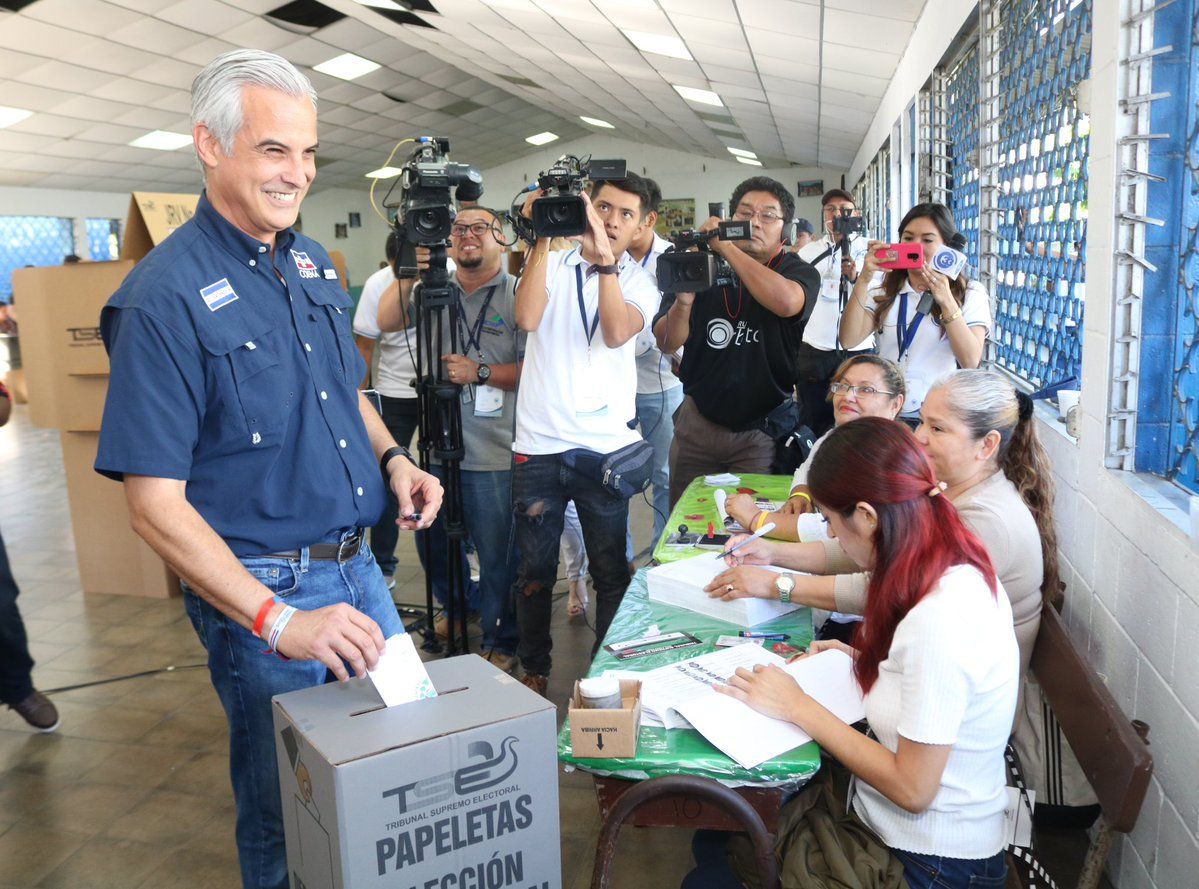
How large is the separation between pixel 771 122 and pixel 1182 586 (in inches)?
367

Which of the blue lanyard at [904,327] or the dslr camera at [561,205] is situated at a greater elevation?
the dslr camera at [561,205]

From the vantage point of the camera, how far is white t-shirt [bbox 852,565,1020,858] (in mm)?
1326

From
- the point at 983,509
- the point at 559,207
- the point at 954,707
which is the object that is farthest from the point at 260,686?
the point at 559,207

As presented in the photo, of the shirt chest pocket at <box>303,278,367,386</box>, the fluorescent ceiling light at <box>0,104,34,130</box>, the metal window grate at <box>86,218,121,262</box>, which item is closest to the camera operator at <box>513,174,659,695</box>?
the shirt chest pocket at <box>303,278,367,386</box>

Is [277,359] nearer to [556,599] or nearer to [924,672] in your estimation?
[924,672]

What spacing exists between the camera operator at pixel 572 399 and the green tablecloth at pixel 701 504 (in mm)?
197

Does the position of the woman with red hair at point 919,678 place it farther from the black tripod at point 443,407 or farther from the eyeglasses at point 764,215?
the eyeglasses at point 764,215

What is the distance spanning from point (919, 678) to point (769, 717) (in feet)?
0.81

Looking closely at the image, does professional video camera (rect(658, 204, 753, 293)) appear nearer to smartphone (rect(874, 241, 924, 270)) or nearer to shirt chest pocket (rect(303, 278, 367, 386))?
smartphone (rect(874, 241, 924, 270))

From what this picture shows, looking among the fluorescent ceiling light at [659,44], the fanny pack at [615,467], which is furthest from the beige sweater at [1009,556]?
the fluorescent ceiling light at [659,44]

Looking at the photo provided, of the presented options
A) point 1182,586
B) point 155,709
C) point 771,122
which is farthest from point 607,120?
point 1182,586

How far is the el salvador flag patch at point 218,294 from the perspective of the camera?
1.35 meters

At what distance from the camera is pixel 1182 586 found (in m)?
1.59

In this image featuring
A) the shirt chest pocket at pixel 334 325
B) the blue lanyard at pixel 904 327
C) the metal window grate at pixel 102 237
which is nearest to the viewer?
the shirt chest pocket at pixel 334 325
